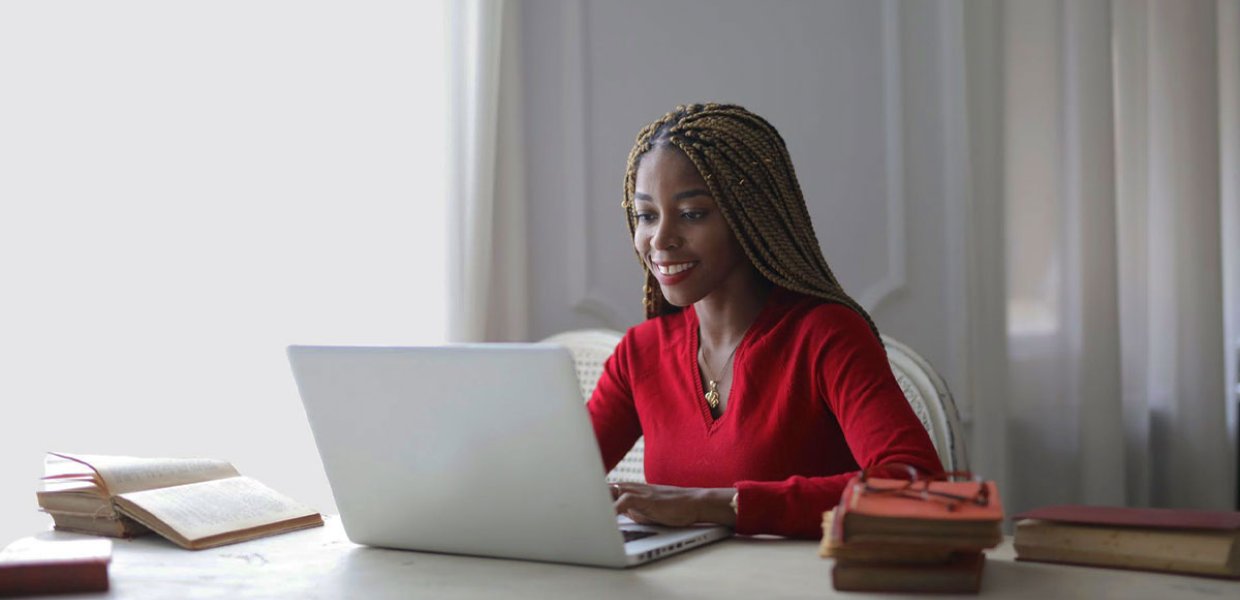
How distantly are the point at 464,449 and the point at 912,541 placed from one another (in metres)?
0.43

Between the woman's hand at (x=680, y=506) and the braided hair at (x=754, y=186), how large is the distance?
388 mm

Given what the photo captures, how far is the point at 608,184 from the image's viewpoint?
291 centimetres

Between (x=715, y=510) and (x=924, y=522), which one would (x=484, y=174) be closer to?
(x=715, y=510)

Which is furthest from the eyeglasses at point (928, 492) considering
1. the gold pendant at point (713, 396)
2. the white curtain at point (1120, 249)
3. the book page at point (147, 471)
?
the white curtain at point (1120, 249)

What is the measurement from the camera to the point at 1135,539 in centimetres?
120

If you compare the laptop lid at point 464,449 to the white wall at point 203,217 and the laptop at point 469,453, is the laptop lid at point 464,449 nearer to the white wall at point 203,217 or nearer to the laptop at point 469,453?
the laptop at point 469,453

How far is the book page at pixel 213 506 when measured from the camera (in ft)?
4.76

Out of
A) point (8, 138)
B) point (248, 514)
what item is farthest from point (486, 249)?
point (248, 514)

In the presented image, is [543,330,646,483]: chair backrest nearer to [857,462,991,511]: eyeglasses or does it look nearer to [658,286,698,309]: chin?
[658,286,698,309]: chin

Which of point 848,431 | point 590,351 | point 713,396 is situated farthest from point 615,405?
point 590,351

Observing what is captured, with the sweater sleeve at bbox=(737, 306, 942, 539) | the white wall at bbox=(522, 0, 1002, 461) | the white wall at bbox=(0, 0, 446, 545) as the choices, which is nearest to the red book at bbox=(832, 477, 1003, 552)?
the sweater sleeve at bbox=(737, 306, 942, 539)

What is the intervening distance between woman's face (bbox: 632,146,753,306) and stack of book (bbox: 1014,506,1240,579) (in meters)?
0.58

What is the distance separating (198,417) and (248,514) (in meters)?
0.80

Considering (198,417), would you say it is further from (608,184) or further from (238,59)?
(608,184)
